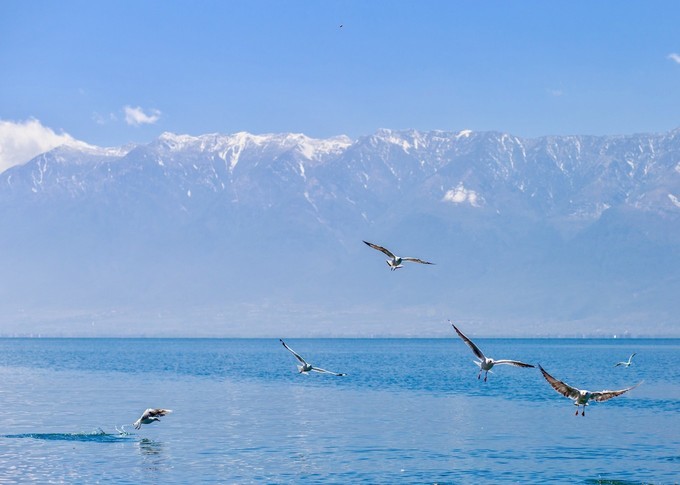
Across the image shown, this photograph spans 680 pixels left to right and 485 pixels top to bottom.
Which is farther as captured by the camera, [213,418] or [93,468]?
[213,418]

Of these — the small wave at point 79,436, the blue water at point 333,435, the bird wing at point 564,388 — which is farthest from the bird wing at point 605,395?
the small wave at point 79,436

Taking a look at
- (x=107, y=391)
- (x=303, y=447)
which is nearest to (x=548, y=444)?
(x=303, y=447)

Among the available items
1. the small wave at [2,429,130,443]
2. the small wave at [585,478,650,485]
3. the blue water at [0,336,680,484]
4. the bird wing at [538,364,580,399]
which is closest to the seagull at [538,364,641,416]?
the bird wing at [538,364,580,399]

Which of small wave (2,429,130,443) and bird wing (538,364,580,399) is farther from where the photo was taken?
small wave (2,429,130,443)

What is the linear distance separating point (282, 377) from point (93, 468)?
85.1 meters

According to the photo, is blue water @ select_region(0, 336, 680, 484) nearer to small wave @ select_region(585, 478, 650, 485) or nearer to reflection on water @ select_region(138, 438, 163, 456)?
A: reflection on water @ select_region(138, 438, 163, 456)

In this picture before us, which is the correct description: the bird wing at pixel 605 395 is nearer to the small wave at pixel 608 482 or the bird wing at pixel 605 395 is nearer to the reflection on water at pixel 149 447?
Answer: the small wave at pixel 608 482

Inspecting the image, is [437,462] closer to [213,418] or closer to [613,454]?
[613,454]

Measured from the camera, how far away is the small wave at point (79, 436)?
71.8 m

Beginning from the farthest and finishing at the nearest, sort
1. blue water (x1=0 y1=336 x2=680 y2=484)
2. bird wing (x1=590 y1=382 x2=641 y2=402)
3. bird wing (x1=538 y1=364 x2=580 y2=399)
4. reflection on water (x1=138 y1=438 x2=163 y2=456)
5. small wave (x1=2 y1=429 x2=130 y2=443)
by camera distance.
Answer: small wave (x1=2 y1=429 x2=130 y2=443) < reflection on water (x1=138 y1=438 x2=163 y2=456) < blue water (x1=0 y1=336 x2=680 y2=484) < bird wing (x1=590 y1=382 x2=641 y2=402) < bird wing (x1=538 y1=364 x2=580 y2=399)

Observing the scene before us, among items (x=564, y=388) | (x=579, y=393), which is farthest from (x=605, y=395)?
(x=564, y=388)

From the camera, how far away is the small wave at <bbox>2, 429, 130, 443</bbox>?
71.8 meters

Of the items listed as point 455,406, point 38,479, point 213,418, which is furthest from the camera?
point 455,406

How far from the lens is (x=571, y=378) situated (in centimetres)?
15312
